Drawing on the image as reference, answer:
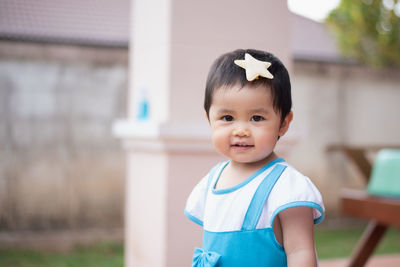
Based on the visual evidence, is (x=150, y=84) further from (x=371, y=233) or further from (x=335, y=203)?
(x=335, y=203)

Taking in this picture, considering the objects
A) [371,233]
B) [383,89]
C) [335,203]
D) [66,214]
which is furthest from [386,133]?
[66,214]

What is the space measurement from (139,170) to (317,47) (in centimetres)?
580

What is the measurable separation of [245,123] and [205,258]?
17.4 inches

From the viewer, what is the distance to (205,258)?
165cm

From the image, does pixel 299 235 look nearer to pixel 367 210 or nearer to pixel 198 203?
pixel 198 203

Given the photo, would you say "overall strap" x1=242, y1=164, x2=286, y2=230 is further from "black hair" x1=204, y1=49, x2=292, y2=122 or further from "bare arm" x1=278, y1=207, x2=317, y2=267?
"black hair" x1=204, y1=49, x2=292, y2=122

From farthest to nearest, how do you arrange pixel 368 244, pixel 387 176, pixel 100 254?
pixel 100 254 → pixel 368 244 → pixel 387 176

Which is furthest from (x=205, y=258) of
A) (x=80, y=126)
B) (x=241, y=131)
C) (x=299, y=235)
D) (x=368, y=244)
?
(x=80, y=126)

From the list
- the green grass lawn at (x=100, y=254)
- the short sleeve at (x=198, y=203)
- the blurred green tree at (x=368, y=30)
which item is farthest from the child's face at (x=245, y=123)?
the blurred green tree at (x=368, y=30)

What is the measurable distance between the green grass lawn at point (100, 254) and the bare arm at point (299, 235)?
3.72 meters

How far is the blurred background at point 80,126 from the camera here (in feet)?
18.5

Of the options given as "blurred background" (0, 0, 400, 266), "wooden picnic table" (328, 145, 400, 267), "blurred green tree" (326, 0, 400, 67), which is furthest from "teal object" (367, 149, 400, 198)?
"blurred green tree" (326, 0, 400, 67)

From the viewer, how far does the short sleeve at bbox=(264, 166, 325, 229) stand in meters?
1.51

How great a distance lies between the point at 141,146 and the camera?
9.88 feet
